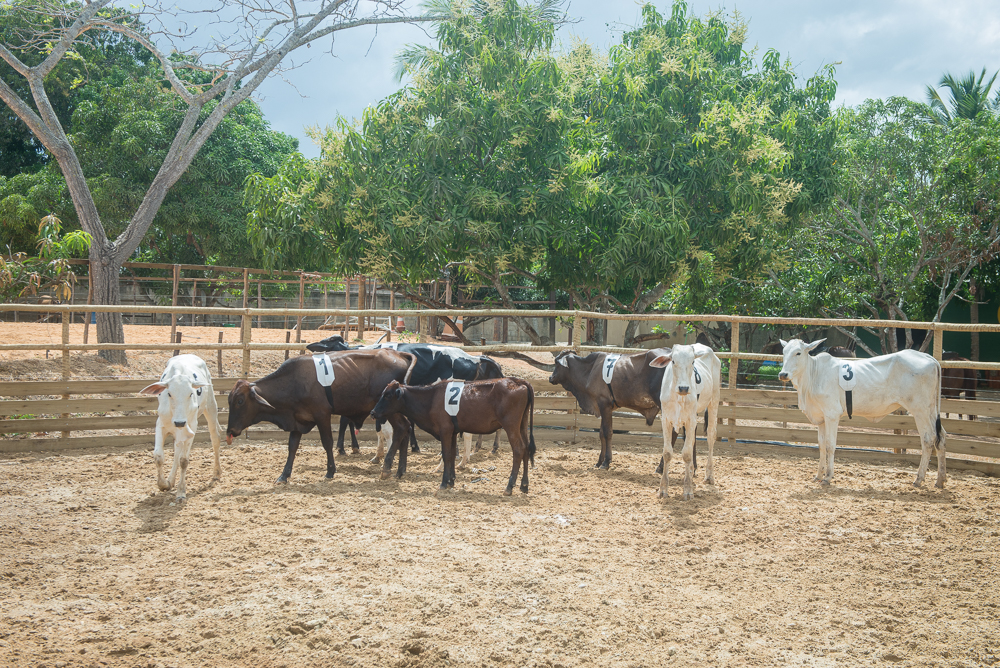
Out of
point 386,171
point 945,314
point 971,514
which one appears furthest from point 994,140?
point 386,171

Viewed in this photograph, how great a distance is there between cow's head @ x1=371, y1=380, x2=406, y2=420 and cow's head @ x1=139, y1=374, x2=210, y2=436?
157 cm

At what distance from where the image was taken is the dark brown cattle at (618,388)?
750 cm

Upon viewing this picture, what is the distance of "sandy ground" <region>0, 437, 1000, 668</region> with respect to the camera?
11.5ft

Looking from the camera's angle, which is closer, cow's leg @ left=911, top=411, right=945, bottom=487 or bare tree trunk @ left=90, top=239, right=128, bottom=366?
cow's leg @ left=911, top=411, right=945, bottom=487

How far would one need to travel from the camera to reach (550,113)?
406 inches

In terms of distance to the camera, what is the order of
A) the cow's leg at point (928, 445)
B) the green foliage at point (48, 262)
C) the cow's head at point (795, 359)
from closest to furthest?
1. the cow's leg at point (928, 445)
2. the cow's head at point (795, 359)
3. the green foliage at point (48, 262)

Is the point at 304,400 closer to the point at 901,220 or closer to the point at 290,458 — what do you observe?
the point at 290,458

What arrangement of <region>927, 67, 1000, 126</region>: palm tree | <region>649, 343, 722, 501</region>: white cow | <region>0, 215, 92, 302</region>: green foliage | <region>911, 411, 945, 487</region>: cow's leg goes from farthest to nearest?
<region>927, 67, 1000, 126</region>: palm tree → <region>0, 215, 92, 302</region>: green foliage → <region>911, 411, 945, 487</region>: cow's leg → <region>649, 343, 722, 501</region>: white cow

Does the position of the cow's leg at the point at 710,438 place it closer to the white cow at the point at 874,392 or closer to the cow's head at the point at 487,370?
the white cow at the point at 874,392

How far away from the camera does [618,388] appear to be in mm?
7691

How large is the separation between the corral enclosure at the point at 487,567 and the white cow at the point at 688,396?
31cm

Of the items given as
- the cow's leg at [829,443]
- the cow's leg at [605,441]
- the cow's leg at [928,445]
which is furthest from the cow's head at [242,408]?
the cow's leg at [928,445]

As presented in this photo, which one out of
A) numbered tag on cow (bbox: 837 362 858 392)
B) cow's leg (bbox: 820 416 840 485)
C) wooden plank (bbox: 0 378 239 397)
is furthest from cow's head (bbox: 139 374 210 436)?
numbered tag on cow (bbox: 837 362 858 392)

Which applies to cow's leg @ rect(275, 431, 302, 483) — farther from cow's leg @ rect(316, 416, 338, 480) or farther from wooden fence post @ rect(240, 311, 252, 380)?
wooden fence post @ rect(240, 311, 252, 380)
